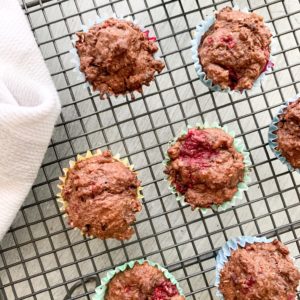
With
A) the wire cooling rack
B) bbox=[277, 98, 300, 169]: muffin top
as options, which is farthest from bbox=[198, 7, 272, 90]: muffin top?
the wire cooling rack

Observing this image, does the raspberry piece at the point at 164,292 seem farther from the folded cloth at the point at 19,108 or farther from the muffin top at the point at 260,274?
the folded cloth at the point at 19,108

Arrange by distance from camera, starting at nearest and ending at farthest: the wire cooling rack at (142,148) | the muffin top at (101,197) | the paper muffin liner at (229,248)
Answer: the muffin top at (101,197) < the paper muffin liner at (229,248) < the wire cooling rack at (142,148)

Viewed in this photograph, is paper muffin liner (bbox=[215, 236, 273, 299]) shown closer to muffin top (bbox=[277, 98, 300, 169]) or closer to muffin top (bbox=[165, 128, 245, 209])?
muffin top (bbox=[165, 128, 245, 209])

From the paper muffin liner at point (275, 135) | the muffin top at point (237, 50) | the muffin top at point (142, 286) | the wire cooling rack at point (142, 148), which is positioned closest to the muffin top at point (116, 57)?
the muffin top at point (237, 50)

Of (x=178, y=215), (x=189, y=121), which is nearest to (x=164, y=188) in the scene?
(x=178, y=215)

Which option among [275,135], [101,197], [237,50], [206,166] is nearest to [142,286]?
[101,197]

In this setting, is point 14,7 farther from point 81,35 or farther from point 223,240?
point 223,240
